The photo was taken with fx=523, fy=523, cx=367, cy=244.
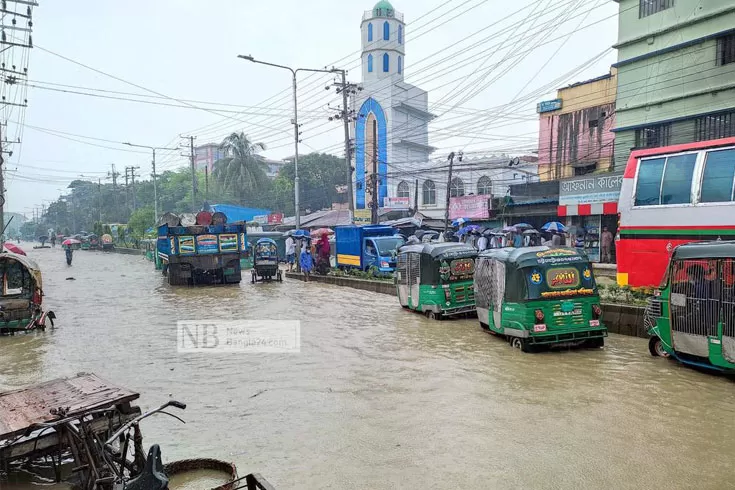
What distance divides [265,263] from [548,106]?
743 inches

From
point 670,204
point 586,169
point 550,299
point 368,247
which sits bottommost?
point 550,299

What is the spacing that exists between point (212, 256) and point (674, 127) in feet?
64.7

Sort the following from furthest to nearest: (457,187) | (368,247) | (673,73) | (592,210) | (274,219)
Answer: (274,219) < (457,187) < (592,210) < (368,247) < (673,73)

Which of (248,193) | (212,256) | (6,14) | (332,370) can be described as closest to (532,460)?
(332,370)

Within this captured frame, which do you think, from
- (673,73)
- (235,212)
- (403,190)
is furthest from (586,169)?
(235,212)

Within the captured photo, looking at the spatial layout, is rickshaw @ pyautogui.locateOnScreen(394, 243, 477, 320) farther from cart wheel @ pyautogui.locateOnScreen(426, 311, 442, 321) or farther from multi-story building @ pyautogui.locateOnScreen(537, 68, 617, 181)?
multi-story building @ pyautogui.locateOnScreen(537, 68, 617, 181)

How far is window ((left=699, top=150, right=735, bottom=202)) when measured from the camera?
9.38m

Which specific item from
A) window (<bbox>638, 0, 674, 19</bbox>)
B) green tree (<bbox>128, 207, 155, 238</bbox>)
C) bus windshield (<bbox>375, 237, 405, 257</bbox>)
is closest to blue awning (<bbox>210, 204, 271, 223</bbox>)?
green tree (<bbox>128, 207, 155, 238</bbox>)

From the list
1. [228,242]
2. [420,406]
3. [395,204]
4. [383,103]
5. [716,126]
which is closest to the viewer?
[420,406]

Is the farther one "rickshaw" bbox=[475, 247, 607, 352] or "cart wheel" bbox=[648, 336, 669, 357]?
"rickshaw" bbox=[475, 247, 607, 352]

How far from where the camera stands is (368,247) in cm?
2261

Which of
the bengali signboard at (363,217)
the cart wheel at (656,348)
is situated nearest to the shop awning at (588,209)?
the bengali signboard at (363,217)

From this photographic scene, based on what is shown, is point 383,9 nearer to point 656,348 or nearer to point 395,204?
point 395,204

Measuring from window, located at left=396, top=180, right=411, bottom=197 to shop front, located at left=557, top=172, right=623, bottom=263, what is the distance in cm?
2066
